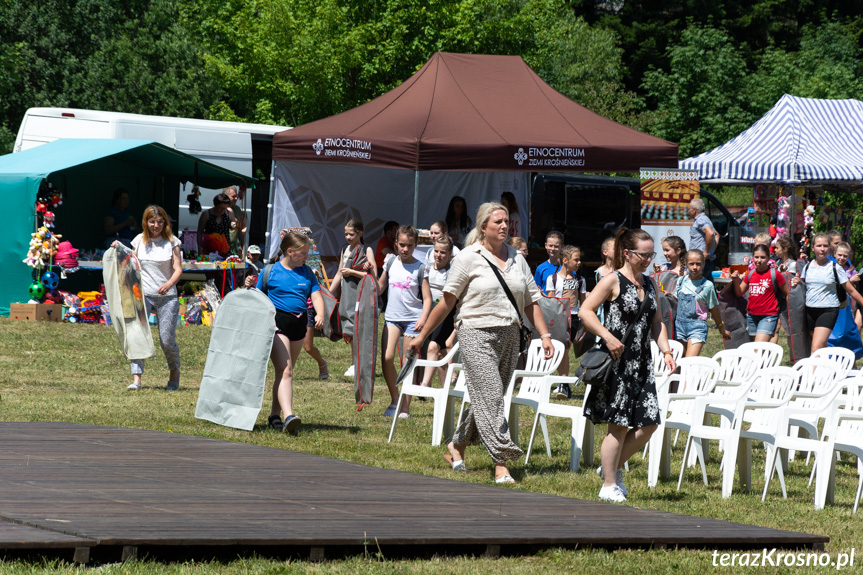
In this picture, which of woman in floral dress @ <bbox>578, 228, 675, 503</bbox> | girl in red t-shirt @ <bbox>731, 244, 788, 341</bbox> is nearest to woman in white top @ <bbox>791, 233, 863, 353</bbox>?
girl in red t-shirt @ <bbox>731, 244, 788, 341</bbox>

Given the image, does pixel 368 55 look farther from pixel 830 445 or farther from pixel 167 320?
pixel 830 445

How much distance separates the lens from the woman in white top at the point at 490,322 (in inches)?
296

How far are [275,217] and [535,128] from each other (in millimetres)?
3954

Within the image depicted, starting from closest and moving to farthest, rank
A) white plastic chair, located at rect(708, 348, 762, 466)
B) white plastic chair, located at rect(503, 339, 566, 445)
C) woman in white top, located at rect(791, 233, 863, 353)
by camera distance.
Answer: white plastic chair, located at rect(503, 339, 566, 445), white plastic chair, located at rect(708, 348, 762, 466), woman in white top, located at rect(791, 233, 863, 353)

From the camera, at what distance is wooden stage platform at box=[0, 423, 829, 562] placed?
5.23m

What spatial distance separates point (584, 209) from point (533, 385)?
40.6ft

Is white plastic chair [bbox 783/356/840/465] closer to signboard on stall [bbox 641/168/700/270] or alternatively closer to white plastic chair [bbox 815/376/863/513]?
white plastic chair [bbox 815/376/863/513]

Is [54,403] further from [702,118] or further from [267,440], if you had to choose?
[702,118]

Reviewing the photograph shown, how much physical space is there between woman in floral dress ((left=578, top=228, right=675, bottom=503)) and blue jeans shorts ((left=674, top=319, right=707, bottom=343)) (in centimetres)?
436

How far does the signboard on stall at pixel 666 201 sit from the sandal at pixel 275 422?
21.0 ft

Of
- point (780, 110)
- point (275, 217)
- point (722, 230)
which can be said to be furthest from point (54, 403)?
point (722, 230)

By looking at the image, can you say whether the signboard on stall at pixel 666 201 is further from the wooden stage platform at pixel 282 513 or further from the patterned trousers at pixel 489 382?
the wooden stage platform at pixel 282 513

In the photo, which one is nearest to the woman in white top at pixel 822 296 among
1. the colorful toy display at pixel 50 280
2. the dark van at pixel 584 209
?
the dark van at pixel 584 209

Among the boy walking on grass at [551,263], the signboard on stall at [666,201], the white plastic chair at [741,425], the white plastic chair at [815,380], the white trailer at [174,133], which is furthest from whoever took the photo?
the white trailer at [174,133]
